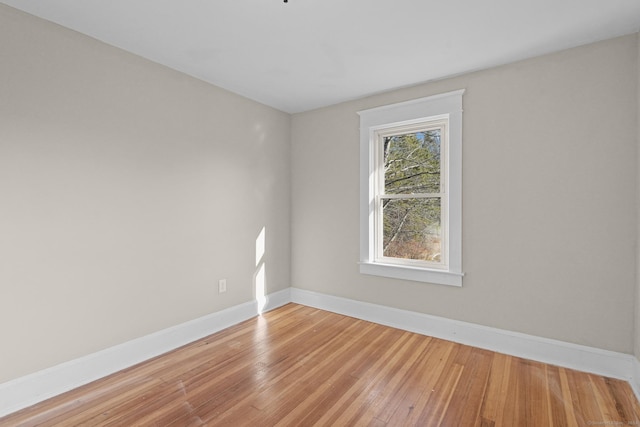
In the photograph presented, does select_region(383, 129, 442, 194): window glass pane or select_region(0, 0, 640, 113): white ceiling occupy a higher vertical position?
select_region(0, 0, 640, 113): white ceiling

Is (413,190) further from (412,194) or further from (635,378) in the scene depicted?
(635,378)

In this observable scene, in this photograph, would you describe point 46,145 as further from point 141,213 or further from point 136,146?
point 141,213

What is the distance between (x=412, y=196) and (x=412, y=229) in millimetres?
351

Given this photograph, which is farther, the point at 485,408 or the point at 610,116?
the point at 610,116

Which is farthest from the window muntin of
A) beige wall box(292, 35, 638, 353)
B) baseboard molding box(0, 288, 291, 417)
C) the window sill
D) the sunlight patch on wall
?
baseboard molding box(0, 288, 291, 417)

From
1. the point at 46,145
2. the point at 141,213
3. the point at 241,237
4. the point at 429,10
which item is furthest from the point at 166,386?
the point at 429,10

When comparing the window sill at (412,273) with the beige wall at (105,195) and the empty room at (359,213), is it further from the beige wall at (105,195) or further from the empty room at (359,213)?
the beige wall at (105,195)

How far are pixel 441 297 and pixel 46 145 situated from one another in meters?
3.38

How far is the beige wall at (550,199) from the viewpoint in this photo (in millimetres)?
2264

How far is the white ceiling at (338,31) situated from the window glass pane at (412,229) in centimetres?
125

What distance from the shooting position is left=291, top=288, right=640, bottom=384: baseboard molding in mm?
2264

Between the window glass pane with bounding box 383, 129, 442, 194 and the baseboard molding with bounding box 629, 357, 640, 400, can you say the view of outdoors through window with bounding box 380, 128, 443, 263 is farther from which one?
the baseboard molding with bounding box 629, 357, 640, 400

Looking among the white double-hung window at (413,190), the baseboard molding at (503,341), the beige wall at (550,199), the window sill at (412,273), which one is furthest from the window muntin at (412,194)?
the baseboard molding at (503,341)

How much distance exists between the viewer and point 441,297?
3.01m
